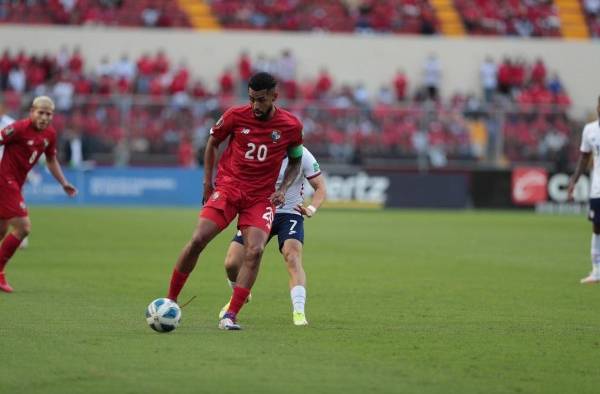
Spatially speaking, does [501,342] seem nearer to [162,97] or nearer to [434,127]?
[434,127]

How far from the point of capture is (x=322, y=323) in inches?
463

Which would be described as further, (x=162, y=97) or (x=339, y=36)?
(x=339, y=36)

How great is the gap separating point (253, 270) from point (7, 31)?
3426 centimetres

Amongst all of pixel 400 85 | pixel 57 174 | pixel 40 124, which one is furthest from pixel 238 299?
pixel 400 85

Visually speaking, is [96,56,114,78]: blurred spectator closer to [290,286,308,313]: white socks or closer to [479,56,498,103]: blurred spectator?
[479,56,498,103]: blurred spectator

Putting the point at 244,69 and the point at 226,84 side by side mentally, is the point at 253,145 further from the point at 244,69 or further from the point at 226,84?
the point at 244,69

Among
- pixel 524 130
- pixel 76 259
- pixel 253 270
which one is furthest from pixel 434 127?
pixel 253 270

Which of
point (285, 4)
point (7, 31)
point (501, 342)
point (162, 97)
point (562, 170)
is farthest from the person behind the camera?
point (285, 4)

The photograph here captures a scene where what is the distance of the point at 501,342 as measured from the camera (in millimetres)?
10555

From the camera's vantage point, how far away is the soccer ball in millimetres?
10570

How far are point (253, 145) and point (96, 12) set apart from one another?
34715 mm

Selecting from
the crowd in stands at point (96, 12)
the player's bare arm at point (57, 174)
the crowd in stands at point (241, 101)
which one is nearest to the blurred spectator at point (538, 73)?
the crowd in stands at point (241, 101)

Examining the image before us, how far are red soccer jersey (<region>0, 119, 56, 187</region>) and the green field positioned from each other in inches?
55.9

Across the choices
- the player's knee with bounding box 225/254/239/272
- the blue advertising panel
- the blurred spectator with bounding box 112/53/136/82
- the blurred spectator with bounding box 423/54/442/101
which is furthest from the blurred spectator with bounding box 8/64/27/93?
the player's knee with bounding box 225/254/239/272
